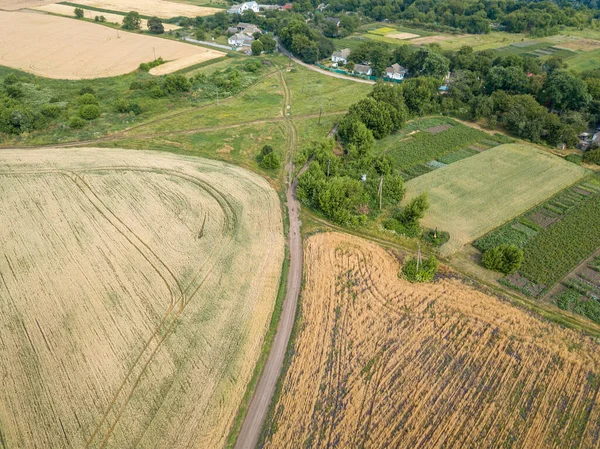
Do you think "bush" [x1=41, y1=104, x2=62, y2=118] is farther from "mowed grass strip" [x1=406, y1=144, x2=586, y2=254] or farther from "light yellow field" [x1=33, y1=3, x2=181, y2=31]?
"light yellow field" [x1=33, y1=3, x2=181, y2=31]

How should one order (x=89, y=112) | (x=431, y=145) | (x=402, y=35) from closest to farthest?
1. (x=431, y=145)
2. (x=89, y=112)
3. (x=402, y=35)

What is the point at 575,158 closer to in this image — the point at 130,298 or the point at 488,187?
the point at 488,187

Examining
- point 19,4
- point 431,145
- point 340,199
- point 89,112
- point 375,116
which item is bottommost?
point 431,145

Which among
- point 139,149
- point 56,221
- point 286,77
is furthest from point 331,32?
point 56,221

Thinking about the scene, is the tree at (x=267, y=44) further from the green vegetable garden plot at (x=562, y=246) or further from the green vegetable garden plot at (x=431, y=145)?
the green vegetable garden plot at (x=562, y=246)

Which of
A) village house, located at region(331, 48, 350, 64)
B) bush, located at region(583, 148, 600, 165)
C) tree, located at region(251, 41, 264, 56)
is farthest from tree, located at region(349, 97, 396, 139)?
tree, located at region(251, 41, 264, 56)

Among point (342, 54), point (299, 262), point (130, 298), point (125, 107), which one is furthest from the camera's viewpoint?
point (342, 54)

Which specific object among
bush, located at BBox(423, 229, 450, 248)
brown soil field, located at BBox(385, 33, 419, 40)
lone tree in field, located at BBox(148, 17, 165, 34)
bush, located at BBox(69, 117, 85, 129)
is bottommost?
bush, located at BBox(423, 229, 450, 248)

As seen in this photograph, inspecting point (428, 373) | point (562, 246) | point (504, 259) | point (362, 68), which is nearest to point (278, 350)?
point (428, 373)
